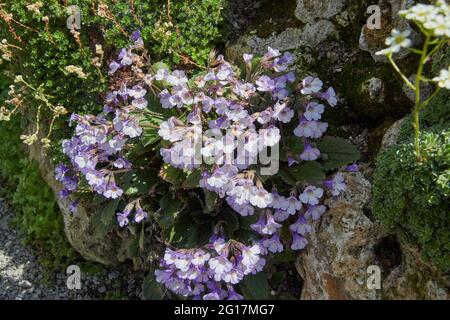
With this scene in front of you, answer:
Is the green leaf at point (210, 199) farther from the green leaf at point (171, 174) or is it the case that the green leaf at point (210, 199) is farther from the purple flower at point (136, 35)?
the purple flower at point (136, 35)

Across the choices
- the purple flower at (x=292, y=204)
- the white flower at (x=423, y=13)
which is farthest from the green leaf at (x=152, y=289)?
the white flower at (x=423, y=13)

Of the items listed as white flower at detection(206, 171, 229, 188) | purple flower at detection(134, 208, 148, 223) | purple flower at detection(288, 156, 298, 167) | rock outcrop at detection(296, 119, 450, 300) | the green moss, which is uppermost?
white flower at detection(206, 171, 229, 188)

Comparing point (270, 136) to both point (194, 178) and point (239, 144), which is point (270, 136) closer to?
point (239, 144)

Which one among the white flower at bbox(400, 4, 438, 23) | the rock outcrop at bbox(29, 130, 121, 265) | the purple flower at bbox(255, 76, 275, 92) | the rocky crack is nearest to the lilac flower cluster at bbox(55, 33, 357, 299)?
the purple flower at bbox(255, 76, 275, 92)

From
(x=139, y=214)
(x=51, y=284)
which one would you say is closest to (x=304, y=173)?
(x=139, y=214)

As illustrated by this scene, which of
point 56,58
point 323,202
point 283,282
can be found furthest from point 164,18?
point 283,282

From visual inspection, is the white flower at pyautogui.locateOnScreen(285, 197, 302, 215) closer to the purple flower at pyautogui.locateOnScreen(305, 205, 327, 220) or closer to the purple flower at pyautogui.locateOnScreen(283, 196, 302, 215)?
the purple flower at pyautogui.locateOnScreen(283, 196, 302, 215)
